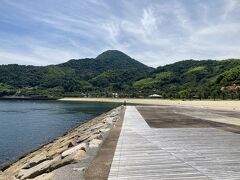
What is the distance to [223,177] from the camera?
898cm

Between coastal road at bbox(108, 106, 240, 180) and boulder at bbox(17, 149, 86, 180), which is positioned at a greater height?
coastal road at bbox(108, 106, 240, 180)

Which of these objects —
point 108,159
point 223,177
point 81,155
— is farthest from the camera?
point 81,155

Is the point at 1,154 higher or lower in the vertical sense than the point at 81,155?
lower

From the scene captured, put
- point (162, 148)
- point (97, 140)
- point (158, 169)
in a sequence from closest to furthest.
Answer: point (158, 169)
point (162, 148)
point (97, 140)

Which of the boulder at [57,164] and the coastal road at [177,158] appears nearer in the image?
the coastal road at [177,158]

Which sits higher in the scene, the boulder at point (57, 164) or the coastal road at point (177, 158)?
the coastal road at point (177, 158)

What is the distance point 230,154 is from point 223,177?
346cm

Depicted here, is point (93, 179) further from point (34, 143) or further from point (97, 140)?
point (34, 143)

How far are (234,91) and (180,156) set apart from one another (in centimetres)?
12030

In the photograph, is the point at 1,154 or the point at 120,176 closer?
the point at 120,176

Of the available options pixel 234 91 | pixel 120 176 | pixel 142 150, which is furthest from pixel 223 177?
pixel 234 91

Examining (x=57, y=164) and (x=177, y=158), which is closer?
(x=177, y=158)

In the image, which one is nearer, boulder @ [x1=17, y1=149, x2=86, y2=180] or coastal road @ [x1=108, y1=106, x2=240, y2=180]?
coastal road @ [x1=108, y1=106, x2=240, y2=180]

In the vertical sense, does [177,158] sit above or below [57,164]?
above
